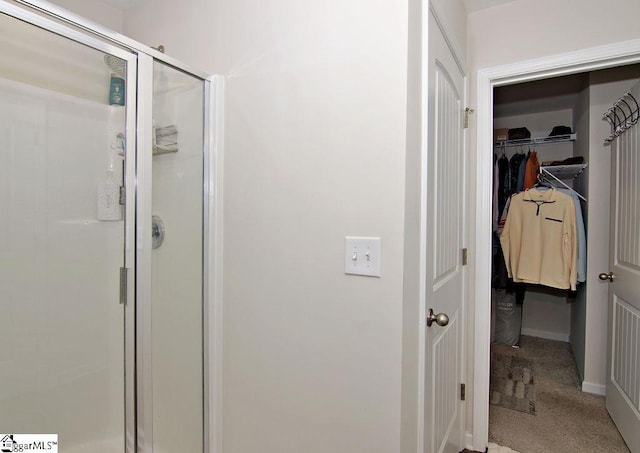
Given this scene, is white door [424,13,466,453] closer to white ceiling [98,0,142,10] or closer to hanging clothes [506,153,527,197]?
white ceiling [98,0,142,10]

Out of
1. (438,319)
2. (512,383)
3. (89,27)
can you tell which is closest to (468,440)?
(512,383)

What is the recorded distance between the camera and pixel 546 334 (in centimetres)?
370

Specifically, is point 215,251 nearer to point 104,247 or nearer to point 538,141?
point 104,247

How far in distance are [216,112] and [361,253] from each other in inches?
34.8

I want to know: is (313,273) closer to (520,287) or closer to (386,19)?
(386,19)

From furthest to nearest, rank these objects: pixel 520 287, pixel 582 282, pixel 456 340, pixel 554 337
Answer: pixel 554 337 < pixel 520 287 < pixel 582 282 < pixel 456 340

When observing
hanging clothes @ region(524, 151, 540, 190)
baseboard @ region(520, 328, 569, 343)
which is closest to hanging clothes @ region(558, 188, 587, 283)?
hanging clothes @ region(524, 151, 540, 190)

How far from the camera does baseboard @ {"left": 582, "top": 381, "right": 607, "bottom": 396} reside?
2.44 m

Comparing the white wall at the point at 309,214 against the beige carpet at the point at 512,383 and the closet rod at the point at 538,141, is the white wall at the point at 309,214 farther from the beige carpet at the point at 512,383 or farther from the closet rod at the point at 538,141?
the closet rod at the point at 538,141

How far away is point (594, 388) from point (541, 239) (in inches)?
46.1

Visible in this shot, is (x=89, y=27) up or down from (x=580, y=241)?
up

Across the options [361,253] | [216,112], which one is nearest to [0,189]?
[216,112]

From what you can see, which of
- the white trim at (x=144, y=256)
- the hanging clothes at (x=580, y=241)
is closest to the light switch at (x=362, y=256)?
the white trim at (x=144, y=256)

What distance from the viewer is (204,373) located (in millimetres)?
1460
